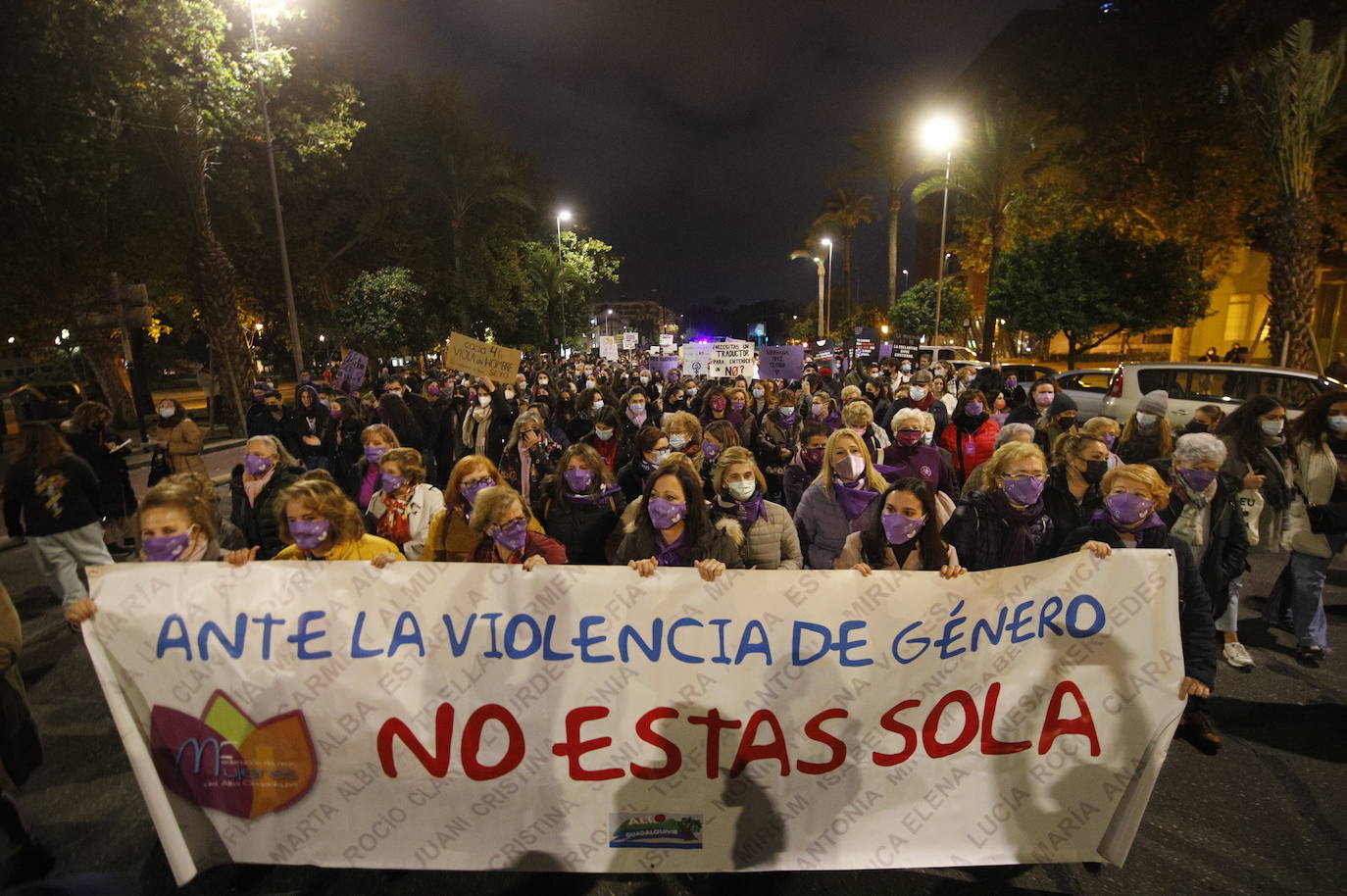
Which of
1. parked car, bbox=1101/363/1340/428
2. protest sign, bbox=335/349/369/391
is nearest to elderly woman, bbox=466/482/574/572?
protest sign, bbox=335/349/369/391

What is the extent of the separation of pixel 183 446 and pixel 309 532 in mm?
4972

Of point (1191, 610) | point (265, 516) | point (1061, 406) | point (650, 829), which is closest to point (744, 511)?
point (650, 829)

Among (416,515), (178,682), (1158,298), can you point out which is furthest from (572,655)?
(1158,298)

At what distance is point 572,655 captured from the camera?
2596mm

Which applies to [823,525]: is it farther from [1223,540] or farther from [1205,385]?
[1205,385]

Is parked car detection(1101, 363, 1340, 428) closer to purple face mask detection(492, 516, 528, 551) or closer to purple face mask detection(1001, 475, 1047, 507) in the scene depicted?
purple face mask detection(1001, 475, 1047, 507)

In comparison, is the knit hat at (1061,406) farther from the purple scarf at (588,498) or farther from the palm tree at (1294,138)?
the palm tree at (1294,138)

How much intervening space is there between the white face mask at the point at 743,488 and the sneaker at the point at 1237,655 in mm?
3404

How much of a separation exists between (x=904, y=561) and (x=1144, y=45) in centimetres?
2134

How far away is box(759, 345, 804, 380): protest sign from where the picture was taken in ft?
40.7

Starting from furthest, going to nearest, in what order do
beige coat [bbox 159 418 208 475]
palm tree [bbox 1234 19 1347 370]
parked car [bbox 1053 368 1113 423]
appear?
palm tree [bbox 1234 19 1347 370] < parked car [bbox 1053 368 1113 423] < beige coat [bbox 159 418 208 475]

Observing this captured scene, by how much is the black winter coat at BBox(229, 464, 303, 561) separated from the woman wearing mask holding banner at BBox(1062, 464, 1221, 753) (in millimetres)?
4513

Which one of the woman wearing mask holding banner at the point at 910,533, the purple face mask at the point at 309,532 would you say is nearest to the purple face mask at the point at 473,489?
the purple face mask at the point at 309,532

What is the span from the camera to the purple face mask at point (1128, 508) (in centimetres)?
317
